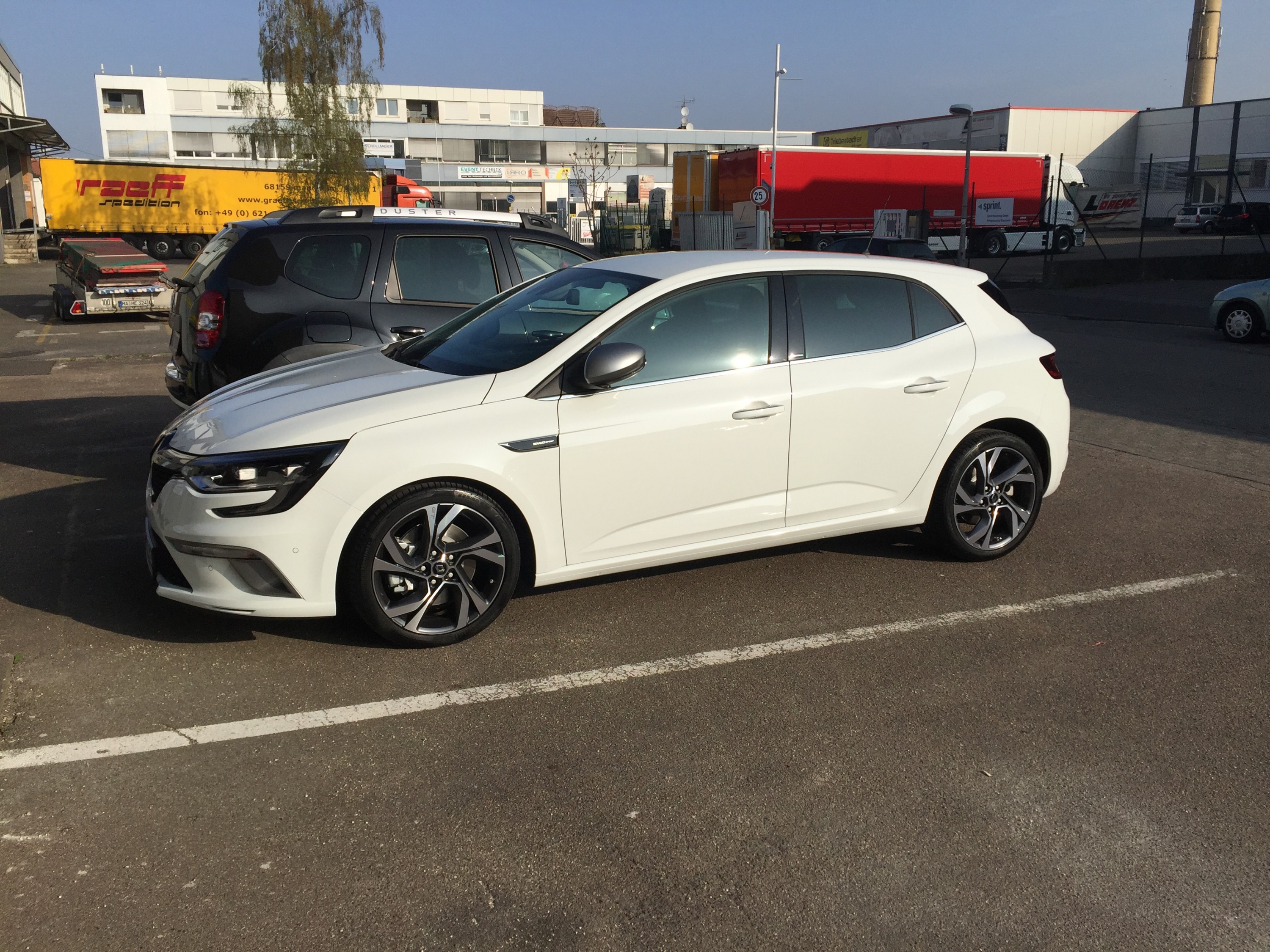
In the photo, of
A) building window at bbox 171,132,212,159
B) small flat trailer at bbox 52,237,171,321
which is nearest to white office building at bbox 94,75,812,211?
building window at bbox 171,132,212,159

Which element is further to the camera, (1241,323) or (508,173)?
(508,173)

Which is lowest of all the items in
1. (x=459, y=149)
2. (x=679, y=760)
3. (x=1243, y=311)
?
(x=679, y=760)

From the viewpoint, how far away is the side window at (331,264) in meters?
6.82

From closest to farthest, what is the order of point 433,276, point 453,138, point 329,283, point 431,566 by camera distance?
1. point 431,566
2. point 329,283
3. point 433,276
4. point 453,138

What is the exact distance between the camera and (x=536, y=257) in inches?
292

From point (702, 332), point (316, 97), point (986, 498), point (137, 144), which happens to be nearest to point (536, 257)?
point (702, 332)

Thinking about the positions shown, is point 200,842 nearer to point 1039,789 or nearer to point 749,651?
point 749,651

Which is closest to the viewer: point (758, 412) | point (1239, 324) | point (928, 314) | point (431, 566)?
point (431, 566)

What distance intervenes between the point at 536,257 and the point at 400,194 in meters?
42.8

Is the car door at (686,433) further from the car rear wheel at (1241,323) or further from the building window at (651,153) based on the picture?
the building window at (651,153)

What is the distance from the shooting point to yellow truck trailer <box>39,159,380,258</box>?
39.4m

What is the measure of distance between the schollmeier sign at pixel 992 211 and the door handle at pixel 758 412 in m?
38.6

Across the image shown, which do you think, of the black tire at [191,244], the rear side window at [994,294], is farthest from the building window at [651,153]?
the rear side window at [994,294]

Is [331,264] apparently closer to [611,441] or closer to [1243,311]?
[611,441]
